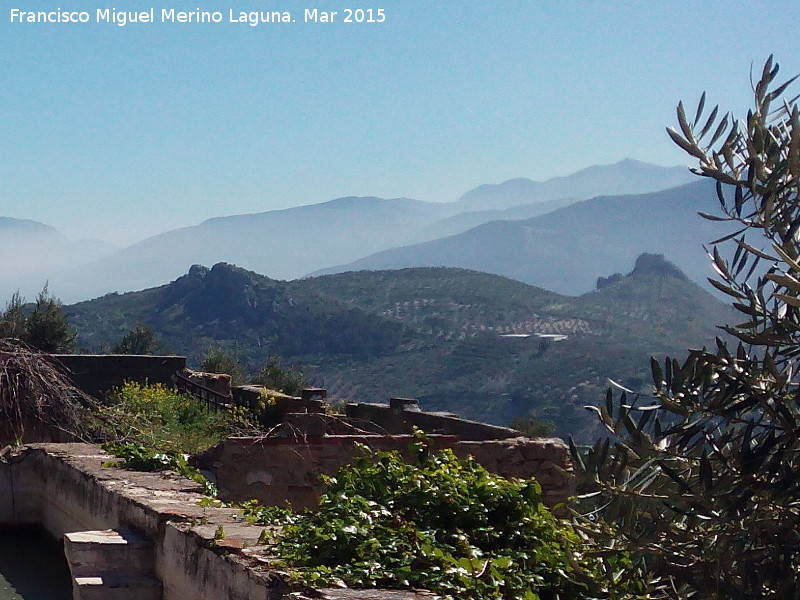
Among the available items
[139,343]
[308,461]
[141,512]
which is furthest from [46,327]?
[141,512]

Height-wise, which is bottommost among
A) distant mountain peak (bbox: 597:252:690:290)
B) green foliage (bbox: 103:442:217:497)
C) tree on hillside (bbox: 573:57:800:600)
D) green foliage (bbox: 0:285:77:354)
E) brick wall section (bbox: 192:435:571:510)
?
brick wall section (bbox: 192:435:571:510)

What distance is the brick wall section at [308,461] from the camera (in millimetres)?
9273

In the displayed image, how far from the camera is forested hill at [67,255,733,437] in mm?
71875

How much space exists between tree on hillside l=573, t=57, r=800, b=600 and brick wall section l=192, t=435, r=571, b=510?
5.71 metres

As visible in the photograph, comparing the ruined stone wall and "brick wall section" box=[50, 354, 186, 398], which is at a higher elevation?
"brick wall section" box=[50, 354, 186, 398]

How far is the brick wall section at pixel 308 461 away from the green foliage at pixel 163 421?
517mm

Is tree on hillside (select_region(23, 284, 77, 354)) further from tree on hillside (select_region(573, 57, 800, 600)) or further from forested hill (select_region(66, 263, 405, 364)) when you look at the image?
forested hill (select_region(66, 263, 405, 364))

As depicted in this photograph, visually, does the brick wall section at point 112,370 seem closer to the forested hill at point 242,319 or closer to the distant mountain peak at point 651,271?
the forested hill at point 242,319

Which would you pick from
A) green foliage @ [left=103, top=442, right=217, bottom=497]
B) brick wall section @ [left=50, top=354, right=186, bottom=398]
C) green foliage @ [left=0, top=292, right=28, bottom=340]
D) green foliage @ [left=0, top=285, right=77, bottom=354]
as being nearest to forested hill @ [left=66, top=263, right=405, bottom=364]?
green foliage @ [left=0, top=292, right=28, bottom=340]

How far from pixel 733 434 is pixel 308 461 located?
6.25m

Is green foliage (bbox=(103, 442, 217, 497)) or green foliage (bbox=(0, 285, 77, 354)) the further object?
green foliage (bbox=(0, 285, 77, 354))

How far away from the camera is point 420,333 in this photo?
87.5 meters

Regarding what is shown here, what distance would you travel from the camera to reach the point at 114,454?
8844mm

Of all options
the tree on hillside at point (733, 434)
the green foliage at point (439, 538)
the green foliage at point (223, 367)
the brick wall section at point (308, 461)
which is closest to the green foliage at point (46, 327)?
the green foliage at point (223, 367)
